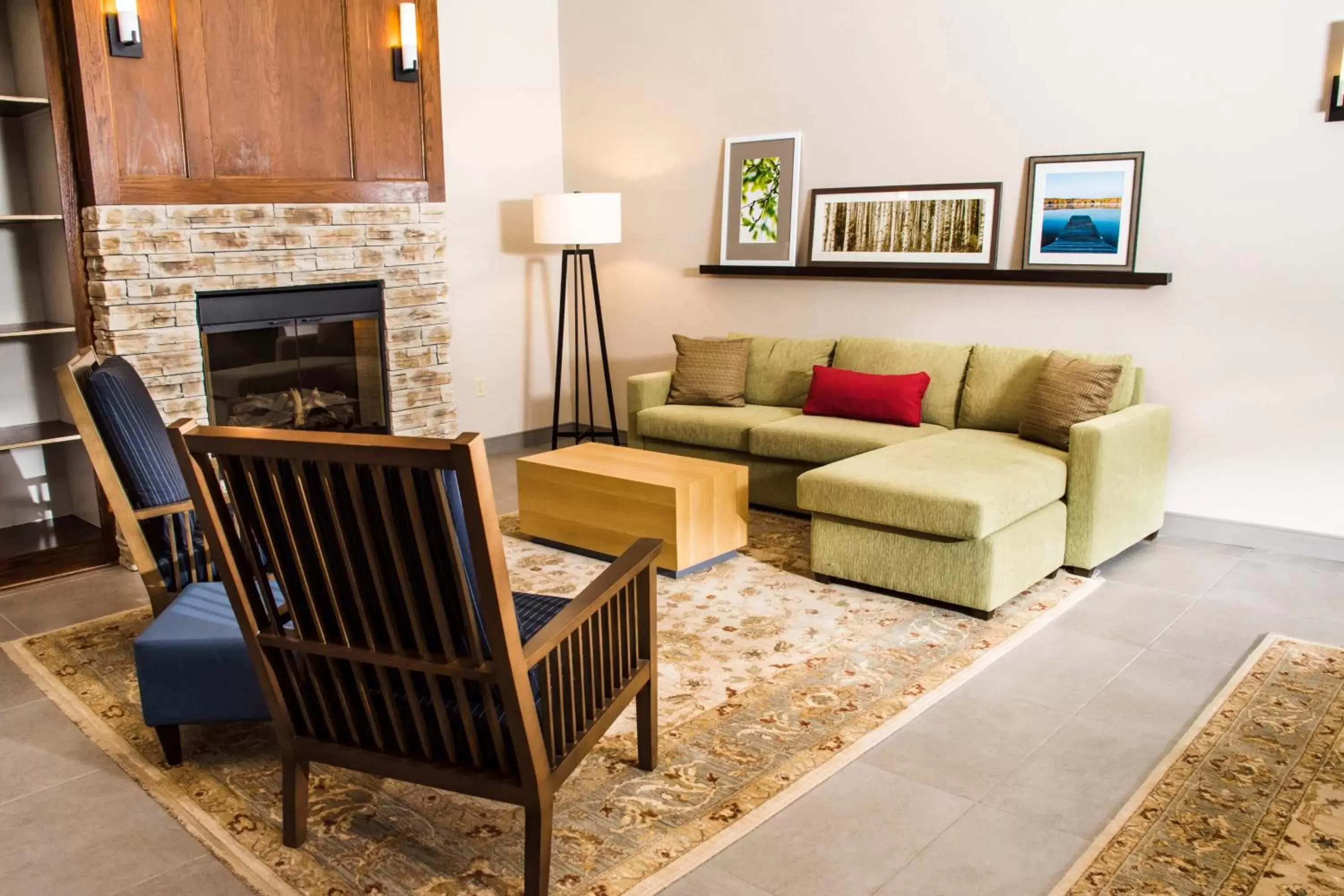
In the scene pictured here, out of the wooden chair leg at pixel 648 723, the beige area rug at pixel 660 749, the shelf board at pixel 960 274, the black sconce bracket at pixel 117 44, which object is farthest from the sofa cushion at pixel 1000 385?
the black sconce bracket at pixel 117 44

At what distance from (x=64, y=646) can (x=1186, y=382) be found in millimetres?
4336

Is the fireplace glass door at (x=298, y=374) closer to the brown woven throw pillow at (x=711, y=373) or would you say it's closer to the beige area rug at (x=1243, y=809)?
the brown woven throw pillow at (x=711, y=373)

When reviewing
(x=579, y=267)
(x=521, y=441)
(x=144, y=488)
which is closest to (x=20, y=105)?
(x=144, y=488)

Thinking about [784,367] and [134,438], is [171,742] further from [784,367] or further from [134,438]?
[784,367]

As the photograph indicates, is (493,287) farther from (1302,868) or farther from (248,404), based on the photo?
(1302,868)

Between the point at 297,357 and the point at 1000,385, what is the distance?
127 inches

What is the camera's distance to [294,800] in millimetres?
2309

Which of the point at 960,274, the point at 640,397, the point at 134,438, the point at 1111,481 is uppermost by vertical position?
the point at 960,274

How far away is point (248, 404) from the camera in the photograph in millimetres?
4930

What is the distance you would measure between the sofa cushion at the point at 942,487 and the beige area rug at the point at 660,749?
33 centimetres

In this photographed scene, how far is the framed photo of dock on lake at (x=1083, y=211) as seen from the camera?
4.49m

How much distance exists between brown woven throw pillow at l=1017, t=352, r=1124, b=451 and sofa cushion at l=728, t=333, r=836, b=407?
1.16 m

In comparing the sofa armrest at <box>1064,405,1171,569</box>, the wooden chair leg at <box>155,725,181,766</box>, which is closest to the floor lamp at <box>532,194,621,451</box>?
the sofa armrest at <box>1064,405,1171,569</box>

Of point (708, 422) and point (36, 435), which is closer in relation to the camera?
point (36, 435)
